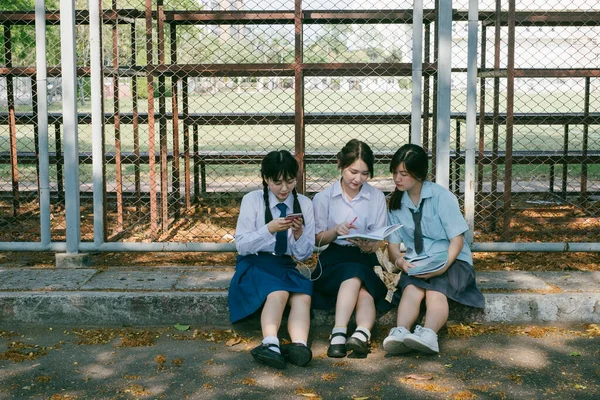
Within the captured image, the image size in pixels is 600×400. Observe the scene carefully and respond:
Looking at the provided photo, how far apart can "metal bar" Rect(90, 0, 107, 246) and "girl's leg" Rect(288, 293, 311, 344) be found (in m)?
1.77

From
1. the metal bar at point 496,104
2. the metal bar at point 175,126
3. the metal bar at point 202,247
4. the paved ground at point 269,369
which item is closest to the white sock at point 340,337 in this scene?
the paved ground at point 269,369

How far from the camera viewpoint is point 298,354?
13.8 ft

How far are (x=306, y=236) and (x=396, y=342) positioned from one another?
881 mm

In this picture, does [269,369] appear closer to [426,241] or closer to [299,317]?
[299,317]

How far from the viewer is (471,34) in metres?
5.29

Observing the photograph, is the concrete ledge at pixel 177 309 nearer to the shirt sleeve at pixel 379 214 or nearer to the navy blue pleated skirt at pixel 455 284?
the navy blue pleated skirt at pixel 455 284

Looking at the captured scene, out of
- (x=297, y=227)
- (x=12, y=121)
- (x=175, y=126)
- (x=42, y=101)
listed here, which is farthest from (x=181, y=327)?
(x=12, y=121)

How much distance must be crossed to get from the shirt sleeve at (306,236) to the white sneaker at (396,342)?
2.51ft

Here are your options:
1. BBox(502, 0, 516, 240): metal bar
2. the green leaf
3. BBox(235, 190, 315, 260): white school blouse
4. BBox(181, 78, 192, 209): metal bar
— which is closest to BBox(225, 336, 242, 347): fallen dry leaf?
the green leaf

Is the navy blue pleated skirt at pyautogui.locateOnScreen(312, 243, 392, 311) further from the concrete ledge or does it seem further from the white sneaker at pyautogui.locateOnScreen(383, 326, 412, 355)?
the white sneaker at pyautogui.locateOnScreen(383, 326, 412, 355)

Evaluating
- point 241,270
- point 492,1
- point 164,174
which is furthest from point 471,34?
point 164,174

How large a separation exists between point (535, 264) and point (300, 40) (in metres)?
2.56

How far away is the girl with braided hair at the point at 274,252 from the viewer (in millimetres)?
4523

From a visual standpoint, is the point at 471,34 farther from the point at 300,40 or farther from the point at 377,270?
the point at 377,270
